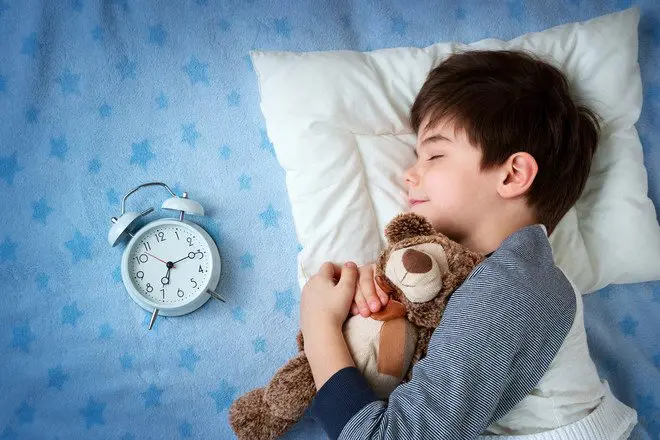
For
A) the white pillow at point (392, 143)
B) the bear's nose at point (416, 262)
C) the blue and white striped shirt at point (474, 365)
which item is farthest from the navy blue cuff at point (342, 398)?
the white pillow at point (392, 143)

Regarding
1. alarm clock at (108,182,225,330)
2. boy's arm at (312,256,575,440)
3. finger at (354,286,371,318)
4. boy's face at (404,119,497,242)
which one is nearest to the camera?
boy's arm at (312,256,575,440)

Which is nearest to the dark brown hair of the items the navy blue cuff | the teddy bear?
the teddy bear

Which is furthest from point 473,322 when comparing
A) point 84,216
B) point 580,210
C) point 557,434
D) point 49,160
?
point 49,160

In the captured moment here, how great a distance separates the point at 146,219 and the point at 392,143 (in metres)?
0.59

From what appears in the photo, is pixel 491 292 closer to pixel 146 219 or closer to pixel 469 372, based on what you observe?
pixel 469 372

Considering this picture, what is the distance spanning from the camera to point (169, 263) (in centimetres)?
123

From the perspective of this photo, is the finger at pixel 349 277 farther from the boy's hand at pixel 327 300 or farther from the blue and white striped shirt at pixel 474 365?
the blue and white striped shirt at pixel 474 365

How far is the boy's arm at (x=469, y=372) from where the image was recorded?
91 centimetres

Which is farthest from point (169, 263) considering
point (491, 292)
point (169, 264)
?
point (491, 292)

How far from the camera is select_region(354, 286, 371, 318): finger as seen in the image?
3.33ft

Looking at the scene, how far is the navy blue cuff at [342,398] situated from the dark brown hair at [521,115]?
484 mm

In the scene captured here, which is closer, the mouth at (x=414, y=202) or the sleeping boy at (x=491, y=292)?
the sleeping boy at (x=491, y=292)

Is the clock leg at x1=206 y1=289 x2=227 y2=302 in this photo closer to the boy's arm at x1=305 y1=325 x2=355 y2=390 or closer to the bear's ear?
the boy's arm at x1=305 y1=325 x2=355 y2=390

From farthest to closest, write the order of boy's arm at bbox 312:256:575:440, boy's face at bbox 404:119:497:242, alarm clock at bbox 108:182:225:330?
1. alarm clock at bbox 108:182:225:330
2. boy's face at bbox 404:119:497:242
3. boy's arm at bbox 312:256:575:440
